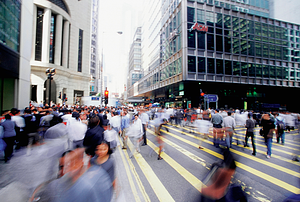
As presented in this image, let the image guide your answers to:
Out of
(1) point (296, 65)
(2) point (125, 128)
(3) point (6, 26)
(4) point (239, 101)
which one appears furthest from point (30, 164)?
(1) point (296, 65)

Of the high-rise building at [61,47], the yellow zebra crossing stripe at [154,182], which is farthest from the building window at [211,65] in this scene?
the high-rise building at [61,47]

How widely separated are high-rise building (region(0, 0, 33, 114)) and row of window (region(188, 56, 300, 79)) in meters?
21.1

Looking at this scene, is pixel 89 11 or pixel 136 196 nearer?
pixel 136 196

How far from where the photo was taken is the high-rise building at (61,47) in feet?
97.0

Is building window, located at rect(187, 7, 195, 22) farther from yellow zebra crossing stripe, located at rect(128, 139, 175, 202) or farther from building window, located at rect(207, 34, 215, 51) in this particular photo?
yellow zebra crossing stripe, located at rect(128, 139, 175, 202)

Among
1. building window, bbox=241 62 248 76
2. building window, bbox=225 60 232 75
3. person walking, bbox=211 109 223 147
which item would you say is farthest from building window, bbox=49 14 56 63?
building window, bbox=241 62 248 76

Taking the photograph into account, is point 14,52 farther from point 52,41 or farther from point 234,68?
point 234,68

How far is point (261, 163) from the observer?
224 inches

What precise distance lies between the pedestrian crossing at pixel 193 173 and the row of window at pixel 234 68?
19532 millimetres

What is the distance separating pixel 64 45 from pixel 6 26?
25894 mm

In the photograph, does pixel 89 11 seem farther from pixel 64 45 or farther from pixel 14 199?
pixel 14 199

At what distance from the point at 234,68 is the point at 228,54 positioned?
279 cm

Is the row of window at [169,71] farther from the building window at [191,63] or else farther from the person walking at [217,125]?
the person walking at [217,125]

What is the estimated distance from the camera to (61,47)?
3394 cm
